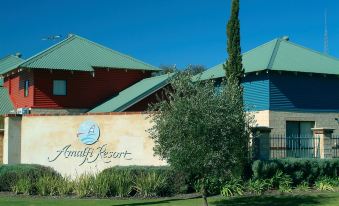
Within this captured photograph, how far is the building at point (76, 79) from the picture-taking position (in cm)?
3453

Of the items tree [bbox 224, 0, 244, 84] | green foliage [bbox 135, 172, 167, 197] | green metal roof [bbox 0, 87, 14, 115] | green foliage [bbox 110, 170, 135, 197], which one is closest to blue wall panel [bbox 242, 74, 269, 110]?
tree [bbox 224, 0, 244, 84]

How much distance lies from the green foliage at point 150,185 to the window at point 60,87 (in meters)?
18.5

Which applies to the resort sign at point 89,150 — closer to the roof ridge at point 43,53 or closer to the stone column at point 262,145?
the stone column at point 262,145

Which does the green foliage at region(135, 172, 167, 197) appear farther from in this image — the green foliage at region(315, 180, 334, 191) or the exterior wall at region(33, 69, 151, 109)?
the exterior wall at region(33, 69, 151, 109)

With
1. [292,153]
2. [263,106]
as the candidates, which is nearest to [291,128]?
[263,106]

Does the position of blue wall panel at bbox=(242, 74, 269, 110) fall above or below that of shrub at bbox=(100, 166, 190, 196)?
above

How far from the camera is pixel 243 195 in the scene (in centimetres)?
1812

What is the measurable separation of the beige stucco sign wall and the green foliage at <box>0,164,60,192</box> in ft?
4.71

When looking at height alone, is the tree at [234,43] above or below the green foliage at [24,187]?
above

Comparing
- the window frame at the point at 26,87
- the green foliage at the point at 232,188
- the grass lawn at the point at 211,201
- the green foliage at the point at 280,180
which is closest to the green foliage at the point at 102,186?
the grass lawn at the point at 211,201

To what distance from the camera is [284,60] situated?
32469 mm

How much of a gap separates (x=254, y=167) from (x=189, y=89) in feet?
Result: 18.2

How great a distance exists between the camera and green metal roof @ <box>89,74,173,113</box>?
1248 inches

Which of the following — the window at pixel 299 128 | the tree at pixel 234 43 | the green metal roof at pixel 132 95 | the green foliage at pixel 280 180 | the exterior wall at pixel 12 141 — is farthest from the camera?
the window at pixel 299 128
